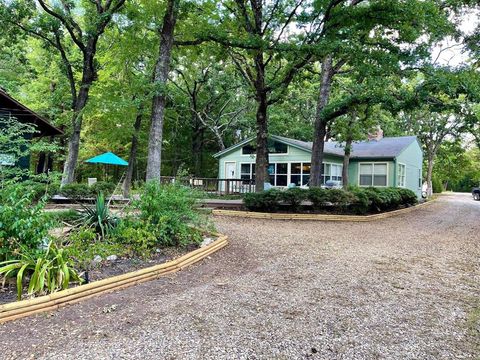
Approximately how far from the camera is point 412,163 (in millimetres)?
21938

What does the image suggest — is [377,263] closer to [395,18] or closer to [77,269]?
[77,269]

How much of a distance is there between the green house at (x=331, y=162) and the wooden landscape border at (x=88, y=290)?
510 inches

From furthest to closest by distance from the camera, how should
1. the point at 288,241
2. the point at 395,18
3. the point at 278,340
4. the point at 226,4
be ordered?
the point at 226,4, the point at 395,18, the point at 288,241, the point at 278,340

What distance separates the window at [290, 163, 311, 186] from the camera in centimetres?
1856

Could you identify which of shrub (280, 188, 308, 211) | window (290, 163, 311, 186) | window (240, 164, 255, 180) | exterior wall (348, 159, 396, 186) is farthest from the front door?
shrub (280, 188, 308, 211)

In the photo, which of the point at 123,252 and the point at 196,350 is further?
the point at 123,252

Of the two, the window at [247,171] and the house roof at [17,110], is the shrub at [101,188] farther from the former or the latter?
the window at [247,171]

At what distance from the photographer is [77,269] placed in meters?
3.79

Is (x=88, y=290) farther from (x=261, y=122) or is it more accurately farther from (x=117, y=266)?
(x=261, y=122)

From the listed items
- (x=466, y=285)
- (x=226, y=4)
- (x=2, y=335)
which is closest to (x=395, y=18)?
(x=226, y=4)

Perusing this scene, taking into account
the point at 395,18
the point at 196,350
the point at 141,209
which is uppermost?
the point at 395,18

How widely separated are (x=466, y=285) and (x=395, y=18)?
22.6 feet

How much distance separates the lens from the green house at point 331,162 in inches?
739

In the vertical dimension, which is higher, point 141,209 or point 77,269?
point 141,209
